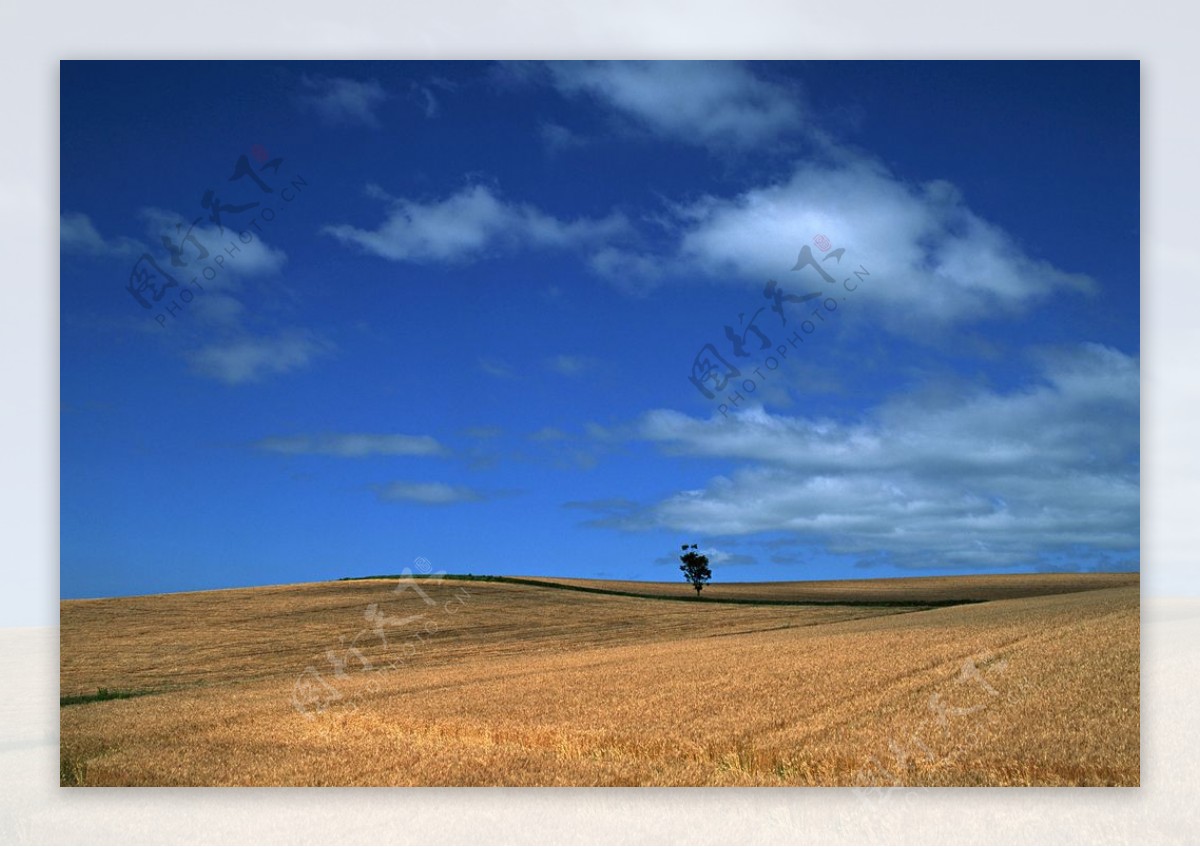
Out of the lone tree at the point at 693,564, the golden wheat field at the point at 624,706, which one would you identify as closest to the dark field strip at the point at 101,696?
the golden wheat field at the point at 624,706

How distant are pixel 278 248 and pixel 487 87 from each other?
3.50 meters

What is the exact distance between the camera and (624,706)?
543 inches

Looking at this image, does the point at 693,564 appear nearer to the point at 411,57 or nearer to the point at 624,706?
the point at 624,706

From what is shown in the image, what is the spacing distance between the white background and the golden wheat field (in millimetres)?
317

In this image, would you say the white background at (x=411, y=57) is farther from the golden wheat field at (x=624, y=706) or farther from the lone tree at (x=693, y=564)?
the lone tree at (x=693, y=564)

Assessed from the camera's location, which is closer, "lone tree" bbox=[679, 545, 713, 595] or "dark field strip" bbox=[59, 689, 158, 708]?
"dark field strip" bbox=[59, 689, 158, 708]

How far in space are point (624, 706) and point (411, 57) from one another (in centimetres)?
878

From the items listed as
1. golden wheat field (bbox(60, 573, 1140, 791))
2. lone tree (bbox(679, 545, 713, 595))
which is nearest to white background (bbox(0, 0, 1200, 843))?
golden wheat field (bbox(60, 573, 1140, 791))

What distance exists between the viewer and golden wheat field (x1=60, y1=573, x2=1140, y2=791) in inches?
456

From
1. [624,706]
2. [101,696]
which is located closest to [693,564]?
[624,706]

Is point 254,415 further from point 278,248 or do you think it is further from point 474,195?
point 474,195

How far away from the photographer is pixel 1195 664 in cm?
1490

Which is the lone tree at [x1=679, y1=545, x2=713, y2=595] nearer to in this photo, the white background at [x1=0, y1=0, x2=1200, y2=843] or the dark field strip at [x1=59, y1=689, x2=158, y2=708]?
the white background at [x1=0, y1=0, x2=1200, y2=843]

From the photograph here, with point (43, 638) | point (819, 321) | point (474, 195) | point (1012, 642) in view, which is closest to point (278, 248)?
point (474, 195)
